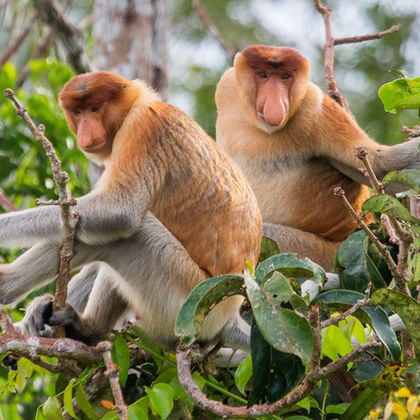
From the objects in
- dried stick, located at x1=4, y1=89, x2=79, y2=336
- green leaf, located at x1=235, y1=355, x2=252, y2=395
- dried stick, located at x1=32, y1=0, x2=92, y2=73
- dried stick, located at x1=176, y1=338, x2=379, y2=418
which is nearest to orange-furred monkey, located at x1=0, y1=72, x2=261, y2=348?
dried stick, located at x1=4, y1=89, x2=79, y2=336

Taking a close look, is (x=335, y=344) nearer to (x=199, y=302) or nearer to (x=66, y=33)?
(x=199, y=302)

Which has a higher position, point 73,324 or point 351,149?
point 351,149

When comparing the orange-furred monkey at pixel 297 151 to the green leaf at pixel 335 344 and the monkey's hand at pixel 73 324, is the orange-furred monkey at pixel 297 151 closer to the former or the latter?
the monkey's hand at pixel 73 324

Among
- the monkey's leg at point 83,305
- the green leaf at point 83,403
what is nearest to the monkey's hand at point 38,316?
the monkey's leg at point 83,305

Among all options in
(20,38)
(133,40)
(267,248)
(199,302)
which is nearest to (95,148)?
(267,248)

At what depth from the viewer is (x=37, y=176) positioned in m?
4.81

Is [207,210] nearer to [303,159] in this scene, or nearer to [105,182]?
[105,182]

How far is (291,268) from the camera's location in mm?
2234

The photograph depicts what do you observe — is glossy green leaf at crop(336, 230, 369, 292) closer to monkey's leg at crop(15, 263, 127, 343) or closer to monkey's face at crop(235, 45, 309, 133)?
monkey's leg at crop(15, 263, 127, 343)

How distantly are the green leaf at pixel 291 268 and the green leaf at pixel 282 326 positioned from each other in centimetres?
13

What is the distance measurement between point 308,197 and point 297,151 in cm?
27

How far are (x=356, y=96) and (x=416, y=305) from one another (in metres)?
9.08

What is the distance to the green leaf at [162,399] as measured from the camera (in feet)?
7.98

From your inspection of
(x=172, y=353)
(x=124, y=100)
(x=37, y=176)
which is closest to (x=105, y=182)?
(x=124, y=100)
